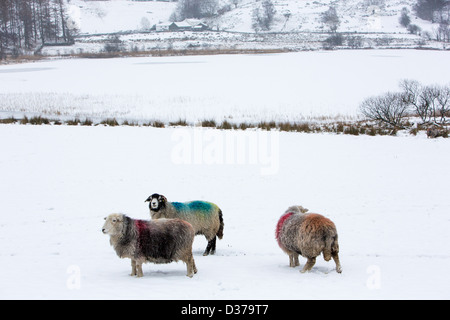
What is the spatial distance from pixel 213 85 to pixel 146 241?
4284 cm

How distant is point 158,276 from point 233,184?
9652 millimetres

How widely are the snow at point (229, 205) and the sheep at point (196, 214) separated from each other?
0.52 metres

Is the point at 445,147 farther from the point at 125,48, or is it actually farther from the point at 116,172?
the point at 125,48

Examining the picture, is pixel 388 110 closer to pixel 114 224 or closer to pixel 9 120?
pixel 9 120

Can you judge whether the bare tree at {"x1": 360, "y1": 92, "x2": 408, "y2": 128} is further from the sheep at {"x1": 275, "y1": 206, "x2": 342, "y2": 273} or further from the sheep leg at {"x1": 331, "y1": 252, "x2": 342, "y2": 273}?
the sheep leg at {"x1": 331, "y1": 252, "x2": 342, "y2": 273}

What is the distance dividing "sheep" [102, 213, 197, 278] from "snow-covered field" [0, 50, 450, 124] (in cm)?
2264

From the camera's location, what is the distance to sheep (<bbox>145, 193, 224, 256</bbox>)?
10.7 m

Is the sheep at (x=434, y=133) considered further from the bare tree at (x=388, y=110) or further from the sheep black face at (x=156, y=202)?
the sheep black face at (x=156, y=202)

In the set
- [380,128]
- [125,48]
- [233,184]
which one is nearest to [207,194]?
[233,184]

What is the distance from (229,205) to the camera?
53.6 ft

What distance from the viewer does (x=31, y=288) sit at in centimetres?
848

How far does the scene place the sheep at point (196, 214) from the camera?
35.0 feet

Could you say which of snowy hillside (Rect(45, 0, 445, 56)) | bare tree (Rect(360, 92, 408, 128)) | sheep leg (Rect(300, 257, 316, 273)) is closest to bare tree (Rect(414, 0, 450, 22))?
snowy hillside (Rect(45, 0, 445, 56))

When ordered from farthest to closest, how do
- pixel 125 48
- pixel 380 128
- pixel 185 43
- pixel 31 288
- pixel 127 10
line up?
pixel 127 10, pixel 185 43, pixel 125 48, pixel 380 128, pixel 31 288
